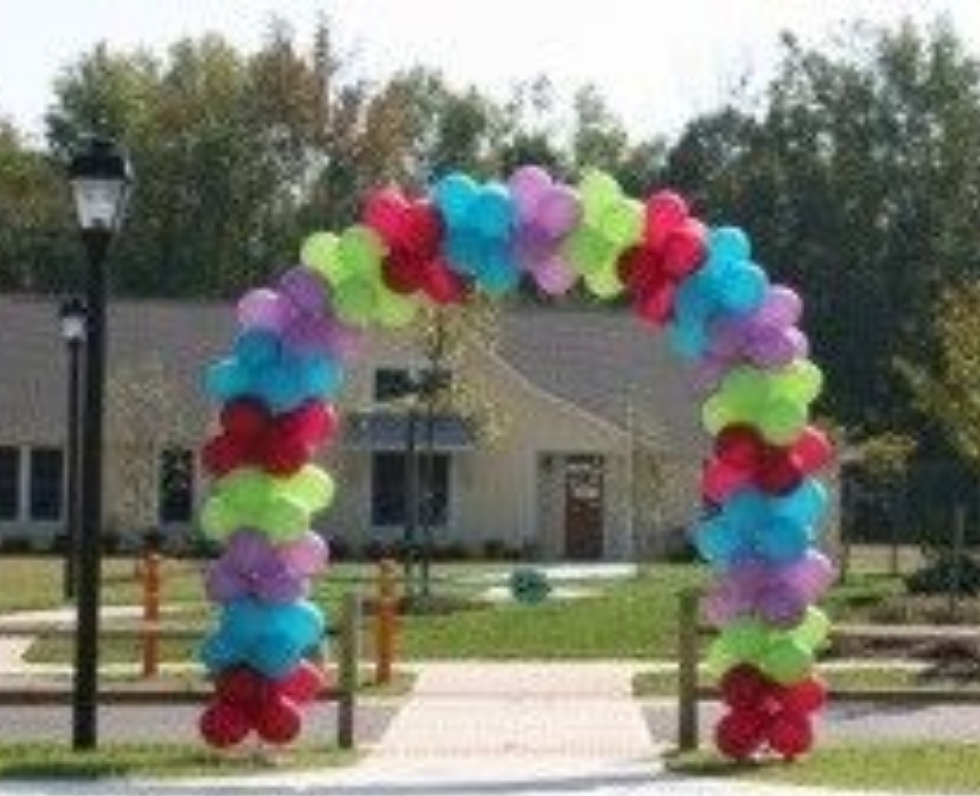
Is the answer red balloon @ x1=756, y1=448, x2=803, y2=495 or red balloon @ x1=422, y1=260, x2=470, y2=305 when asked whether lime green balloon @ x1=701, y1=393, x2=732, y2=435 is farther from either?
red balloon @ x1=422, y1=260, x2=470, y2=305

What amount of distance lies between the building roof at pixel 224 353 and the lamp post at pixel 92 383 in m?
40.0

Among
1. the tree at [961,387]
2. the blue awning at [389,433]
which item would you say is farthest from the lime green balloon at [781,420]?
the blue awning at [389,433]

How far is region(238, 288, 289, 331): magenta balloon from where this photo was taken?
2108cm

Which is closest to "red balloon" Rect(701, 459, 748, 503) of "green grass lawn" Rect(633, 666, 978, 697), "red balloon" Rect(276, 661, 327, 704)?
"red balloon" Rect(276, 661, 327, 704)

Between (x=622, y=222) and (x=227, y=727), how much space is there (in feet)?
14.9

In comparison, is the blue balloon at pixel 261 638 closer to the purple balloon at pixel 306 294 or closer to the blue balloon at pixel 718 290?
the purple balloon at pixel 306 294

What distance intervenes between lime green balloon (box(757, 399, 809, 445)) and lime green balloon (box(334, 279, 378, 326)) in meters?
2.92

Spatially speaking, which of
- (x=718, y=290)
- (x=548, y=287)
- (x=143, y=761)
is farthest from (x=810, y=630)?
(x=143, y=761)

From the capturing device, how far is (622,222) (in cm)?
2119

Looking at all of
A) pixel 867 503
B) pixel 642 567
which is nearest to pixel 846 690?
pixel 642 567

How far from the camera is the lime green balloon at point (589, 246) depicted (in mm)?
21203

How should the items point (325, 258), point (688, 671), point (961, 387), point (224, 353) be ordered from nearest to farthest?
1. point (325, 258)
2. point (688, 671)
3. point (961, 387)
4. point (224, 353)

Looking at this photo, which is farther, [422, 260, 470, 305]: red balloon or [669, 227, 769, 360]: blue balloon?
[422, 260, 470, 305]: red balloon

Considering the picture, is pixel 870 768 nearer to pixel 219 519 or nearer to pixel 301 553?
pixel 301 553
